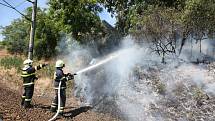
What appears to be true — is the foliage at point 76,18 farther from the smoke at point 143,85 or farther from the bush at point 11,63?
the smoke at point 143,85

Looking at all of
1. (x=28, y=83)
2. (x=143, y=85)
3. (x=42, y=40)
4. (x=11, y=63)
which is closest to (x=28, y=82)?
(x=28, y=83)

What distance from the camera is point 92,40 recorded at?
27.6m

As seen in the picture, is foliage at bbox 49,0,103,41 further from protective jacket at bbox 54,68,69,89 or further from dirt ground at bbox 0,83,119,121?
protective jacket at bbox 54,68,69,89

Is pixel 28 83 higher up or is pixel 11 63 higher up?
pixel 11 63

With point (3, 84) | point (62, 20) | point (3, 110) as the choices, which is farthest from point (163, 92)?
point (62, 20)

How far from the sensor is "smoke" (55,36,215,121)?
15.2 meters

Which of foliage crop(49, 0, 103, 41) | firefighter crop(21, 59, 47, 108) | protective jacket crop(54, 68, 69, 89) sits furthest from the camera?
foliage crop(49, 0, 103, 41)

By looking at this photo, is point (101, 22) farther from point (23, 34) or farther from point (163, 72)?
point (163, 72)

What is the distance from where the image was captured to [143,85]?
59.7 feet

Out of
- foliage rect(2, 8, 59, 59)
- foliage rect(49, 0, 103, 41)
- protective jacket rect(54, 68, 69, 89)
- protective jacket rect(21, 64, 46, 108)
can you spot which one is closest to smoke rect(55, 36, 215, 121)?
protective jacket rect(54, 68, 69, 89)

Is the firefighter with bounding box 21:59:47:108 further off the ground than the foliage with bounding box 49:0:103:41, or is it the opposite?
the foliage with bounding box 49:0:103:41

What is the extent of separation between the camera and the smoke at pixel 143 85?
15.2m

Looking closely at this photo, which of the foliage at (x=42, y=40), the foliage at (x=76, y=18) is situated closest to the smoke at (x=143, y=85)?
the foliage at (x=76, y=18)

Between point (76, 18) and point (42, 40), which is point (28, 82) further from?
point (42, 40)
